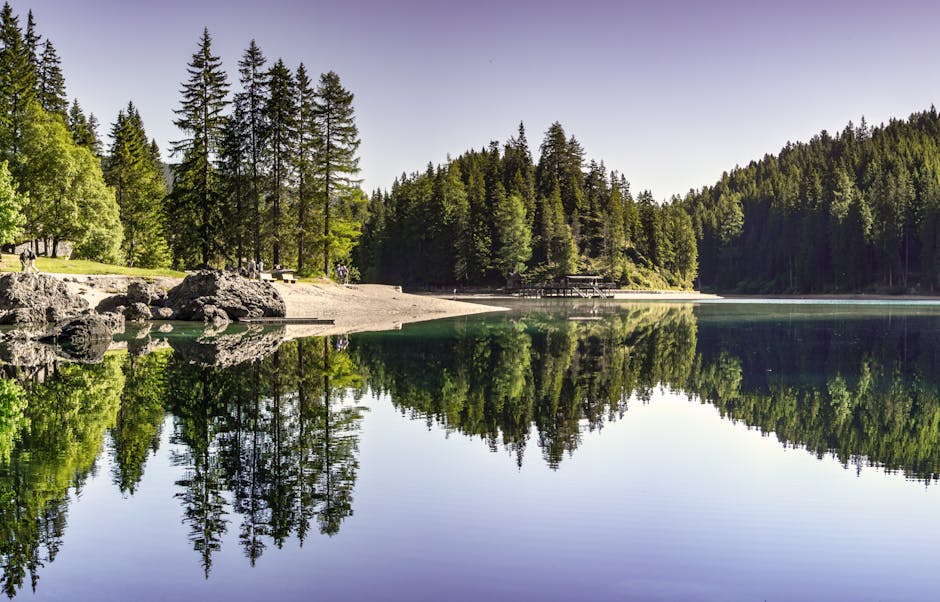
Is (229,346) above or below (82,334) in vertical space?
below

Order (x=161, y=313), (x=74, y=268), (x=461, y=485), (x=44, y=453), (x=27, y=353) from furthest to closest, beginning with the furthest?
(x=74, y=268), (x=161, y=313), (x=27, y=353), (x=44, y=453), (x=461, y=485)

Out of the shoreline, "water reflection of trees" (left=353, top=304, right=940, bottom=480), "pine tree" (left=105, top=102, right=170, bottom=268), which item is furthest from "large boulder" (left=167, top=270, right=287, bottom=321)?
"pine tree" (left=105, top=102, right=170, bottom=268)

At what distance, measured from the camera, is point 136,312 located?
138 feet

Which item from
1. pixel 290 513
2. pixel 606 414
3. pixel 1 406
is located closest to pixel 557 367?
pixel 606 414

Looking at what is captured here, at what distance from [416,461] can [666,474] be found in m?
3.58

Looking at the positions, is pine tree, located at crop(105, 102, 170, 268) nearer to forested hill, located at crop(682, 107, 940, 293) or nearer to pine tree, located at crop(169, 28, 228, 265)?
pine tree, located at crop(169, 28, 228, 265)

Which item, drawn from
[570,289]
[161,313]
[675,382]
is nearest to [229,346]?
[675,382]

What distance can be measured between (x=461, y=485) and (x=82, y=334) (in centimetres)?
2433

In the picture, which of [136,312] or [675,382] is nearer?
[675,382]

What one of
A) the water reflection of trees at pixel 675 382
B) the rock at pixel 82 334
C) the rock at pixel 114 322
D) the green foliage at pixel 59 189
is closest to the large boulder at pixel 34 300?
the rock at pixel 114 322

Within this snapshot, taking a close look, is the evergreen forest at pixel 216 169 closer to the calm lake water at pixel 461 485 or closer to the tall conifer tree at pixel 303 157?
the tall conifer tree at pixel 303 157

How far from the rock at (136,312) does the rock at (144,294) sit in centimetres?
93

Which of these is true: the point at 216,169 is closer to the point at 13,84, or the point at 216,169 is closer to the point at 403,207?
the point at 13,84

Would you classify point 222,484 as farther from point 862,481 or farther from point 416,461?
point 862,481
